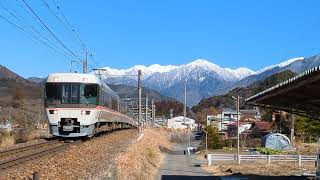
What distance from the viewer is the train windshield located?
88.1ft

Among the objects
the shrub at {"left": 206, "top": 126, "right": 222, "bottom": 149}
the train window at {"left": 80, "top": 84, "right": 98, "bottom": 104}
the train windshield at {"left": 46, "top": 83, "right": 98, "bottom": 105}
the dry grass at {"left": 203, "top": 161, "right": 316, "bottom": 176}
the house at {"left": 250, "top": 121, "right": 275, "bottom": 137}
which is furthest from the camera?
the house at {"left": 250, "top": 121, "right": 275, "bottom": 137}

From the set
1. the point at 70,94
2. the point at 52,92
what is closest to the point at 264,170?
the point at 70,94

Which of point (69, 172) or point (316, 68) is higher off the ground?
point (316, 68)

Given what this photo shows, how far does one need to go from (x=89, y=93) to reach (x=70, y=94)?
3.42 ft

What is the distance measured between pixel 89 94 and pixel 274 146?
4429cm

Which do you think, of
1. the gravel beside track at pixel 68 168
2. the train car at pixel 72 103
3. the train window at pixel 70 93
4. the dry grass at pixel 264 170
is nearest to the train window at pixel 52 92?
the train car at pixel 72 103

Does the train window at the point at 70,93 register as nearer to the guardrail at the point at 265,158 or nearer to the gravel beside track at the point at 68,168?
the gravel beside track at the point at 68,168

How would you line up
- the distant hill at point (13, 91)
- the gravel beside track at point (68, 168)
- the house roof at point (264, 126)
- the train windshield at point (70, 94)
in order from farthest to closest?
1. the house roof at point (264, 126)
2. the distant hill at point (13, 91)
3. the train windshield at point (70, 94)
4. the gravel beside track at point (68, 168)

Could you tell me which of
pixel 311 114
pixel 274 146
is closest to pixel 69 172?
pixel 311 114

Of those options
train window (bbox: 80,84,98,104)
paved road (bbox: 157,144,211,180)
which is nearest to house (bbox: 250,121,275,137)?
paved road (bbox: 157,144,211,180)

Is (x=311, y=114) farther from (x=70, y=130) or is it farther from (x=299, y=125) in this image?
(x=299, y=125)

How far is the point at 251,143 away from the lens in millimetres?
84875

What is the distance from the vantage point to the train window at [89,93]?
2734cm

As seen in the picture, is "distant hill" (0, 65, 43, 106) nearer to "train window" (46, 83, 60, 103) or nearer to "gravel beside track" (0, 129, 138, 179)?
"train window" (46, 83, 60, 103)
